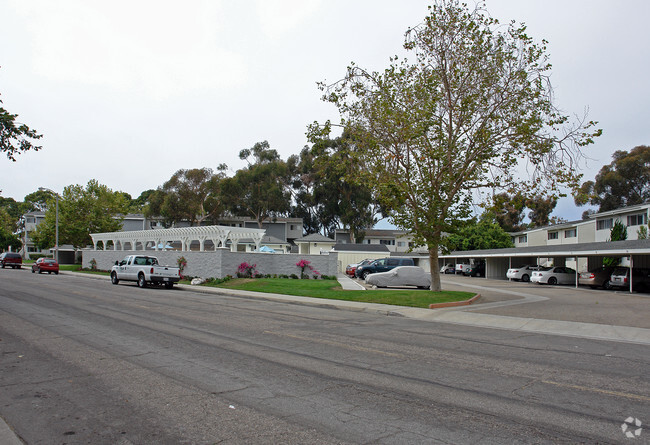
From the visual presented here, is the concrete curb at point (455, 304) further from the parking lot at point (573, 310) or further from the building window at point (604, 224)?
the building window at point (604, 224)

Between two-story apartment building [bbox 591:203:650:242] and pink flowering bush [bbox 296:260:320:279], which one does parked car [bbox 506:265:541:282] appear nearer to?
two-story apartment building [bbox 591:203:650:242]

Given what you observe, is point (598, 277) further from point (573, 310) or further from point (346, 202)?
point (346, 202)

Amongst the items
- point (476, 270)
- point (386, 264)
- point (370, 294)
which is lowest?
point (476, 270)

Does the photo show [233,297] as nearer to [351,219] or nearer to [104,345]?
[104,345]

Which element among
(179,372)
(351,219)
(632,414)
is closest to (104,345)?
(179,372)

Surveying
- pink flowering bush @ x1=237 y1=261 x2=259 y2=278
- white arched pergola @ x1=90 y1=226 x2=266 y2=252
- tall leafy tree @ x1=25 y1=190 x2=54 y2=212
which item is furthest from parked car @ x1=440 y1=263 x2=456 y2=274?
tall leafy tree @ x1=25 y1=190 x2=54 y2=212

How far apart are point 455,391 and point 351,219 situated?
57.0m

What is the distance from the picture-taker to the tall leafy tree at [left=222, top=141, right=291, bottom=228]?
209 ft

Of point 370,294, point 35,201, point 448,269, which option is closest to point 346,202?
Result: point 448,269

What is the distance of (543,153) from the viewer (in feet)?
66.4

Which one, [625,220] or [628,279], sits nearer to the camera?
[628,279]

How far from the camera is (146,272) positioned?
89.7ft

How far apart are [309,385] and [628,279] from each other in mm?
30242

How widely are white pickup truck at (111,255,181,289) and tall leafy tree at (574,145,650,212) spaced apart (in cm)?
5901
